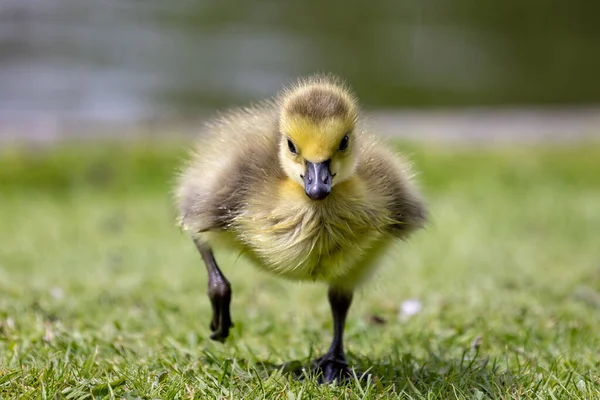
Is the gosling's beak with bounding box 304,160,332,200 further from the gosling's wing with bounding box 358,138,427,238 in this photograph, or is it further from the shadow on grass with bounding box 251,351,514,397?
the shadow on grass with bounding box 251,351,514,397

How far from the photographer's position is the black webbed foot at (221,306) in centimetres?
334

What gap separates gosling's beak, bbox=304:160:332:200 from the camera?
2777mm

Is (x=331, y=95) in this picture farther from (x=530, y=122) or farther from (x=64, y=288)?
(x=530, y=122)

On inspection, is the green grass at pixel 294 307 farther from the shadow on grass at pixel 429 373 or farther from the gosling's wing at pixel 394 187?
the gosling's wing at pixel 394 187

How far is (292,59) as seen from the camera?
860 inches

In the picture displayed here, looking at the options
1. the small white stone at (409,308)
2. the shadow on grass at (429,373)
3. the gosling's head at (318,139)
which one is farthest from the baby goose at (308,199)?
the small white stone at (409,308)

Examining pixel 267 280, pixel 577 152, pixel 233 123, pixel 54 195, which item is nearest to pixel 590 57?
pixel 577 152

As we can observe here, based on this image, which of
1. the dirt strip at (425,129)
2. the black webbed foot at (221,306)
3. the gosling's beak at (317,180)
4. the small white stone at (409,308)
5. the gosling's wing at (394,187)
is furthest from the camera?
the dirt strip at (425,129)

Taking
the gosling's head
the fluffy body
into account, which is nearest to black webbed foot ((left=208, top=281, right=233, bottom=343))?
the fluffy body

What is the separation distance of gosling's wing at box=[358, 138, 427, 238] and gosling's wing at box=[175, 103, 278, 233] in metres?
0.35

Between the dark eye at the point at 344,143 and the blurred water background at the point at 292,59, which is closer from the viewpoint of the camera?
the dark eye at the point at 344,143

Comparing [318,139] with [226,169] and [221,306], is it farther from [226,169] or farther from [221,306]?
[221,306]

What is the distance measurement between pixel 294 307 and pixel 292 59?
1762 centimetres

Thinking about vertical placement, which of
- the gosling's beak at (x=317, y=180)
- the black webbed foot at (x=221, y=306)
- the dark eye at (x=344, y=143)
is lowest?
the black webbed foot at (x=221, y=306)
